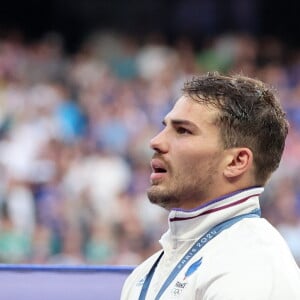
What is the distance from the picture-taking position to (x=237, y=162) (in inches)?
91.5

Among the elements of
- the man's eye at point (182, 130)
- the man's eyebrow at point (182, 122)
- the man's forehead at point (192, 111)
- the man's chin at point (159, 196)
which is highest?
the man's forehead at point (192, 111)

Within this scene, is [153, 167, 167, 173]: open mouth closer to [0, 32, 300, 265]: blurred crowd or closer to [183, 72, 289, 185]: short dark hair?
[183, 72, 289, 185]: short dark hair

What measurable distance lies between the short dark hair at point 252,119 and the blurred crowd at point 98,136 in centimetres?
413

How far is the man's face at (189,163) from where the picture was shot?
7.65ft

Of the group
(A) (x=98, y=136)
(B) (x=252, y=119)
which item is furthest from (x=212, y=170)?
(A) (x=98, y=136)

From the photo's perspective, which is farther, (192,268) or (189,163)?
(189,163)

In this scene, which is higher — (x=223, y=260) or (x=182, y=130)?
(x=182, y=130)

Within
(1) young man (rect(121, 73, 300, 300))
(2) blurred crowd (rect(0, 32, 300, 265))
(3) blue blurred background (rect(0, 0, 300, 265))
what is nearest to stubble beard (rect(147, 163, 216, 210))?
(1) young man (rect(121, 73, 300, 300))

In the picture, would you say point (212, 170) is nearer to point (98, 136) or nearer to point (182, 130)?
point (182, 130)

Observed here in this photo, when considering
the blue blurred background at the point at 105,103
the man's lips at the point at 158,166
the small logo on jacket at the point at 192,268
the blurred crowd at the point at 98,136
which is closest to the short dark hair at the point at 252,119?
the man's lips at the point at 158,166

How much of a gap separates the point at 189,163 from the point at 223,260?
280mm

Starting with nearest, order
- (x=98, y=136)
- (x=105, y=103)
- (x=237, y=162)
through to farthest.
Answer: (x=237, y=162) < (x=98, y=136) < (x=105, y=103)

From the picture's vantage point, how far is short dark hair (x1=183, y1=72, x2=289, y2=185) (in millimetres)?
2330

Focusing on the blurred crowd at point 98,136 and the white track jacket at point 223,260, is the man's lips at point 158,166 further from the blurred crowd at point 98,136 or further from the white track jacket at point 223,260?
the blurred crowd at point 98,136
